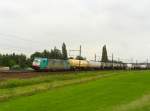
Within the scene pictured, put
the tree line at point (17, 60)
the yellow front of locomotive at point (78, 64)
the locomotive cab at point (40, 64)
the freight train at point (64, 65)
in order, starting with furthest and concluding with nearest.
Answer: the tree line at point (17, 60)
the yellow front of locomotive at point (78, 64)
the freight train at point (64, 65)
the locomotive cab at point (40, 64)

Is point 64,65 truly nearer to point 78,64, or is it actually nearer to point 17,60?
point 78,64

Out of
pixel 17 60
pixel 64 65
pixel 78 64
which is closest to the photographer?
pixel 64 65

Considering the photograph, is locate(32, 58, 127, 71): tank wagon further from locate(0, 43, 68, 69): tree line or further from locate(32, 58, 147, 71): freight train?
locate(0, 43, 68, 69): tree line

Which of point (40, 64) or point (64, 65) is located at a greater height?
point (40, 64)

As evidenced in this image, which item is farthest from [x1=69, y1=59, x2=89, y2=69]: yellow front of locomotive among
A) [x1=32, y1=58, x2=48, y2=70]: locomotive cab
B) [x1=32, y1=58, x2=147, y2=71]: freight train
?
[x1=32, y1=58, x2=48, y2=70]: locomotive cab

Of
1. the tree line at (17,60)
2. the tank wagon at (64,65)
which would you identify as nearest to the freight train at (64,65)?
the tank wagon at (64,65)

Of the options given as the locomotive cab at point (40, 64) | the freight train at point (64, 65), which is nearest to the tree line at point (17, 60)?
the freight train at point (64, 65)

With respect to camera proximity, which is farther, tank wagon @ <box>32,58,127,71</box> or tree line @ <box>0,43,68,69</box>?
tree line @ <box>0,43,68,69</box>

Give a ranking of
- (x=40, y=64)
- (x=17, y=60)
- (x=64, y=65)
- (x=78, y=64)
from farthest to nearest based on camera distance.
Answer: (x=17, y=60) → (x=78, y=64) → (x=64, y=65) → (x=40, y=64)

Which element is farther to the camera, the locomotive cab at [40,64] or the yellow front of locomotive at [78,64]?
the yellow front of locomotive at [78,64]

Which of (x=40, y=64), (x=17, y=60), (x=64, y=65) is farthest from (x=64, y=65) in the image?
(x=17, y=60)

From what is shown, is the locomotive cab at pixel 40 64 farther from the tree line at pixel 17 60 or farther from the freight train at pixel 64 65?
the tree line at pixel 17 60

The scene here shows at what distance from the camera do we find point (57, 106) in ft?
73.2

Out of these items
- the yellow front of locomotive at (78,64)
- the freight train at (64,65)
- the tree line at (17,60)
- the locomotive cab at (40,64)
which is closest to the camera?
the locomotive cab at (40,64)
